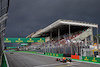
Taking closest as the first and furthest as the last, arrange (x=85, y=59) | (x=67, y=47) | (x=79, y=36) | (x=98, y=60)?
1. (x=98, y=60)
2. (x=85, y=59)
3. (x=67, y=47)
4. (x=79, y=36)

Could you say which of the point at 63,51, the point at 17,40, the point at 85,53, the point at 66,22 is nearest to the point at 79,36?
the point at 66,22

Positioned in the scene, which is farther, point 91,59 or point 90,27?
point 90,27

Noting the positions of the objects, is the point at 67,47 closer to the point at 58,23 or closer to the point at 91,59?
the point at 58,23

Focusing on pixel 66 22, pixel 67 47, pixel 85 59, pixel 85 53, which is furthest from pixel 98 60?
pixel 66 22

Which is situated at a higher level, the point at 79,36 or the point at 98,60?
the point at 79,36

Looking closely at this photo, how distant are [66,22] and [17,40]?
80.1 feet

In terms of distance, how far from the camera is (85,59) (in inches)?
870

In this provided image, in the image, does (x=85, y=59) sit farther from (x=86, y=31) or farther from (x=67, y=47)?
(x=86, y=31)

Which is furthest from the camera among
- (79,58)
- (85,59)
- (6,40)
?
(6,40)

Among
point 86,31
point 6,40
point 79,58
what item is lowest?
point 79,58

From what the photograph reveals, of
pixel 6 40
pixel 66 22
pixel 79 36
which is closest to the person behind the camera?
pixel 66 22

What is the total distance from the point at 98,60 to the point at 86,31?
90.1 ft

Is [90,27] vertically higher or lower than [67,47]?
higher

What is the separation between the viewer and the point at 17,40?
5181 cm
